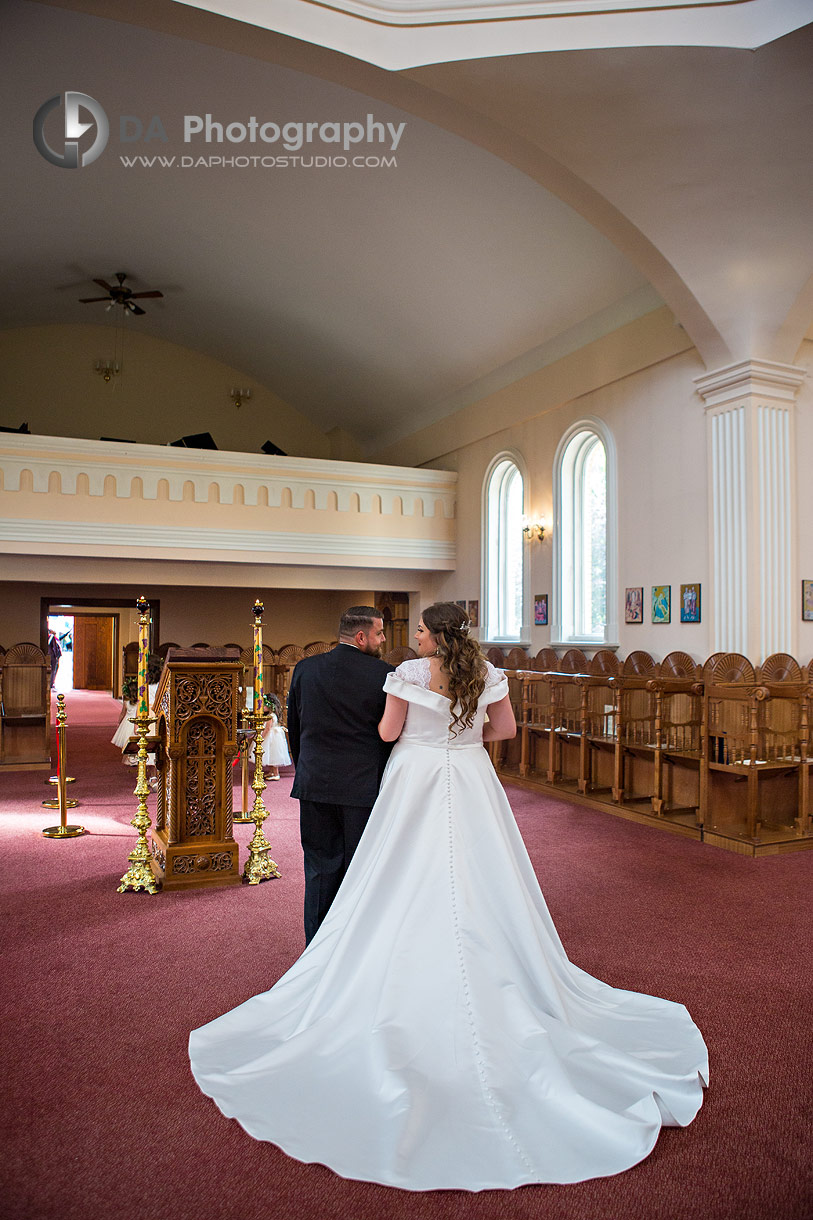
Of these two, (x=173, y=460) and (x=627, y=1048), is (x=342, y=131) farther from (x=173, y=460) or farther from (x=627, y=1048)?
(x=627, y=1048)

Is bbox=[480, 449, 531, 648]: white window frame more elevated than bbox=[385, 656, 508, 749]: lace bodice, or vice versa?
bbox=[480, 449, 531, 648]: white window frame

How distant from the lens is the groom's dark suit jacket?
3.67 meters

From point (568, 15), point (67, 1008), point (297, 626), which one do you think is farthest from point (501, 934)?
point (297, 626)

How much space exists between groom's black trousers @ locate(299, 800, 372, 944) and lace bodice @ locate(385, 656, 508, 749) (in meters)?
0.58

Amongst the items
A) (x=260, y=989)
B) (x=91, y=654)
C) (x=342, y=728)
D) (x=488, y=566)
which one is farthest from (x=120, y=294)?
(x=91, y=654)

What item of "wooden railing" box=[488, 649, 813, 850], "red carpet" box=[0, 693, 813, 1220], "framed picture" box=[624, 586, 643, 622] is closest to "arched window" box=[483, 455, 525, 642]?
"wooden railing" box=[488, 649, 813, 850]

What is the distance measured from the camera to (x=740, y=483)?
323 inches

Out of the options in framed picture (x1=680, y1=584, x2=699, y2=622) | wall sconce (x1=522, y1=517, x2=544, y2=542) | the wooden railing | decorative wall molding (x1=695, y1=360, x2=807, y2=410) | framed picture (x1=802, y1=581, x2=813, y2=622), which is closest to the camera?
the wooden railing

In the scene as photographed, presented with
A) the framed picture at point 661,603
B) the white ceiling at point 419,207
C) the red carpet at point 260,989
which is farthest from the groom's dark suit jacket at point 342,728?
the framed picture at point 661,603

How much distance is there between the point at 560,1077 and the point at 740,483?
652cm

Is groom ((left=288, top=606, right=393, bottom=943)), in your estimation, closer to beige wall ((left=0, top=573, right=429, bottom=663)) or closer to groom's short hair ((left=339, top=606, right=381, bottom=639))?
groom's short hair ((left=339, top=606, right=381, bottom=639))

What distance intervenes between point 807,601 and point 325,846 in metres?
6.36

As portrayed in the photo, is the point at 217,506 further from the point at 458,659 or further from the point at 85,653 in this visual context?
the point at 85,653

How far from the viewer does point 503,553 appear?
1250 centimetres
